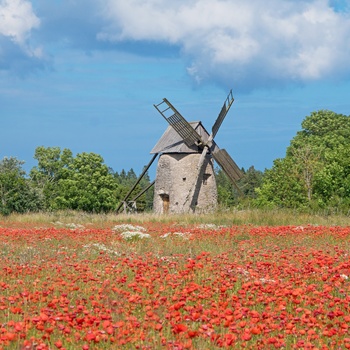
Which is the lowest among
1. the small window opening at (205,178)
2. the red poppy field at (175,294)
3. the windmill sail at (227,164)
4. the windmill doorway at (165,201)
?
the red poppy field at (175,294)

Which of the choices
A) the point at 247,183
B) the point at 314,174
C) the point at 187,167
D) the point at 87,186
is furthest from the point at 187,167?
the point at 87,186

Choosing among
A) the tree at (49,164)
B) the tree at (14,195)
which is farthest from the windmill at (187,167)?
the tree at (49,164)

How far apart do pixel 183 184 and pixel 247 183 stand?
18.7 feet

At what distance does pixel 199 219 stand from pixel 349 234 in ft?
45.3

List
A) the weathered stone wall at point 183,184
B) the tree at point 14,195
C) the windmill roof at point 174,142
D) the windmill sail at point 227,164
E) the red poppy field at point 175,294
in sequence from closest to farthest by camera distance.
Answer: the red poppy field at point 175,294
the weathered stone wall at point 183,184
the windmill roof at point 174,142
the windmill sail at point 227,164
the tree at point 14,195

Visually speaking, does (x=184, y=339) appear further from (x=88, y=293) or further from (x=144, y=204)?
(x=144, y=204)

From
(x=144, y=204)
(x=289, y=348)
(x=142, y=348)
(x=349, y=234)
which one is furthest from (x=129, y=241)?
(x=144, y=204)

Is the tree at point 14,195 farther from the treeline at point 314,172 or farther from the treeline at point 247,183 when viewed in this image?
the treeline at point 314,172

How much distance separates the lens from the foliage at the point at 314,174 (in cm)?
5041

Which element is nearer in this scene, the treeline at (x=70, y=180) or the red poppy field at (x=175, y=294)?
the red poppy field at (x=175, y=294)

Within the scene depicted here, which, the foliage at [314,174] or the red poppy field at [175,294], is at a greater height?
the foliage at [314,174]

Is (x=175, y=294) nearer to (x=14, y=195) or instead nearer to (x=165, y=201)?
(x=165, y=201)

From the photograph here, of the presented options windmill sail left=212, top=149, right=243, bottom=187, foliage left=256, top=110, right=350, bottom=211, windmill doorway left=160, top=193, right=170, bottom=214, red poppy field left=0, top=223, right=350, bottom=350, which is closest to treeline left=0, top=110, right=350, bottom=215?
foliage left=256, top=110, right=350, bottom=211

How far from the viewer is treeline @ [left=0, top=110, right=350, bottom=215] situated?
5094 centimetres
